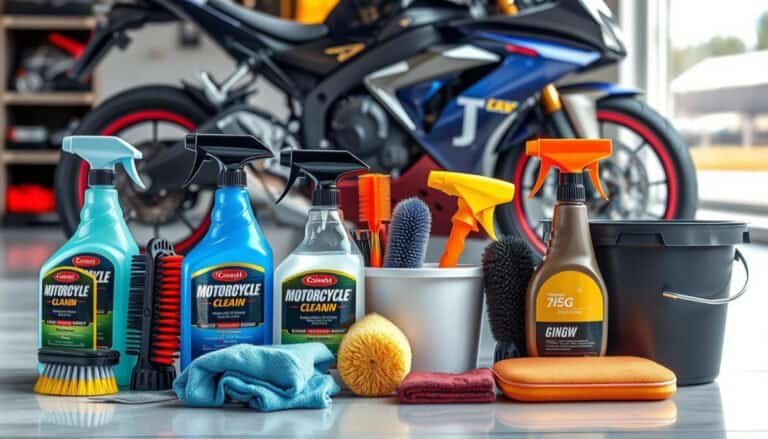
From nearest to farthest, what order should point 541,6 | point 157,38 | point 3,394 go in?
point 3,394
point 541,6
point 157,38

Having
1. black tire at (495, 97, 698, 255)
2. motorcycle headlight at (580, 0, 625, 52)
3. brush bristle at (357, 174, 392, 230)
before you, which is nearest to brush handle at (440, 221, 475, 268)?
brush bristle at (357, 174, 392, 230)

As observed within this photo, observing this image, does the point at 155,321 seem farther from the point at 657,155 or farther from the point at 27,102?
the point at 27,102

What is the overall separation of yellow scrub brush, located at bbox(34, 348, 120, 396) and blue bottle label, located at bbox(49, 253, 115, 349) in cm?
3

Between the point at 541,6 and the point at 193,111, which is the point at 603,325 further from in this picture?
the point at 193,111

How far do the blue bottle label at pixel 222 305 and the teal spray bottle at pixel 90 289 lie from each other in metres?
0.10

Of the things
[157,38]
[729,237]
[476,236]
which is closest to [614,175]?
[476,236]

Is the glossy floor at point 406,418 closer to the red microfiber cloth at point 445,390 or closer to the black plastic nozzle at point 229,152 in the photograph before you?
the red microfiber cloth at point 445,390

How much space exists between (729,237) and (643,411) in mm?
287

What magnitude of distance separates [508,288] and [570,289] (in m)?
0.09

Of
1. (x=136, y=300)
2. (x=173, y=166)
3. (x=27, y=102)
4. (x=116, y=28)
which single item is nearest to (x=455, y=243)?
(x=136, y=300)

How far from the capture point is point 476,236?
2.61 metres

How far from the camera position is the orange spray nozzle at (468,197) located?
141 cm

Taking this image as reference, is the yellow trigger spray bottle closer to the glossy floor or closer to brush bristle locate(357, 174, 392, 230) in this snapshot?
the glossy floor

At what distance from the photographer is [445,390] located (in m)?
1.30
